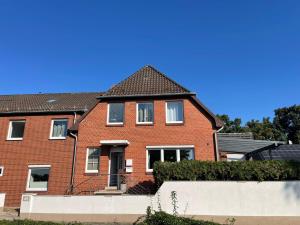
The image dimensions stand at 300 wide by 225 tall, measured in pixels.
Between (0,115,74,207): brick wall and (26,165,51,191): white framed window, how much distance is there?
239 millimetres

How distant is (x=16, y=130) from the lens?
779 inches

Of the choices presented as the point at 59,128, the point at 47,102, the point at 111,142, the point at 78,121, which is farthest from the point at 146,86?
the point at 47,102

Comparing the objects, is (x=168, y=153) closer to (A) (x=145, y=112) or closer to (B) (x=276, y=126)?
(A) (x=145, y=112)

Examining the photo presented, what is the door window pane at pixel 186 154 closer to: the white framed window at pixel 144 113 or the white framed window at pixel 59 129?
the white framed window at pixel 144 113

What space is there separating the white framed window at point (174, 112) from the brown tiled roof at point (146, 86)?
782 mm

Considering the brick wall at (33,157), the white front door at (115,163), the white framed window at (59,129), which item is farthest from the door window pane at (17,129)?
the white front door at (115,163)

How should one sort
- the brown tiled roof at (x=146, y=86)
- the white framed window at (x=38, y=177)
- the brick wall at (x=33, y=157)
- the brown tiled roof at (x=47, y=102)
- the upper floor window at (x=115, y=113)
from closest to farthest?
the brick wall at (x=33, y=157) < the white framed window at (x=38, y=177) < the upper floor window at (x=115, y=113) < the brown tiled roof at (x=146, y=86) < the brown tiled roof at (x=47, y=102)

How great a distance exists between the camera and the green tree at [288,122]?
58906 millimetres

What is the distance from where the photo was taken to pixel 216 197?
1212 cm

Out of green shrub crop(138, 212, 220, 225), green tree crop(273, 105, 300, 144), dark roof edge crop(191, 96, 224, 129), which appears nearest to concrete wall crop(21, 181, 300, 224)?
green shrub crop(138, 212, 220, 225)

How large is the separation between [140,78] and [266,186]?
11.6 metres

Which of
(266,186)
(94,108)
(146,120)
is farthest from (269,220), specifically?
(94,108)

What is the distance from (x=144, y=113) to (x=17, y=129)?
908cm

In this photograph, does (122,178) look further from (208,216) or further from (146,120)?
(208,216)
